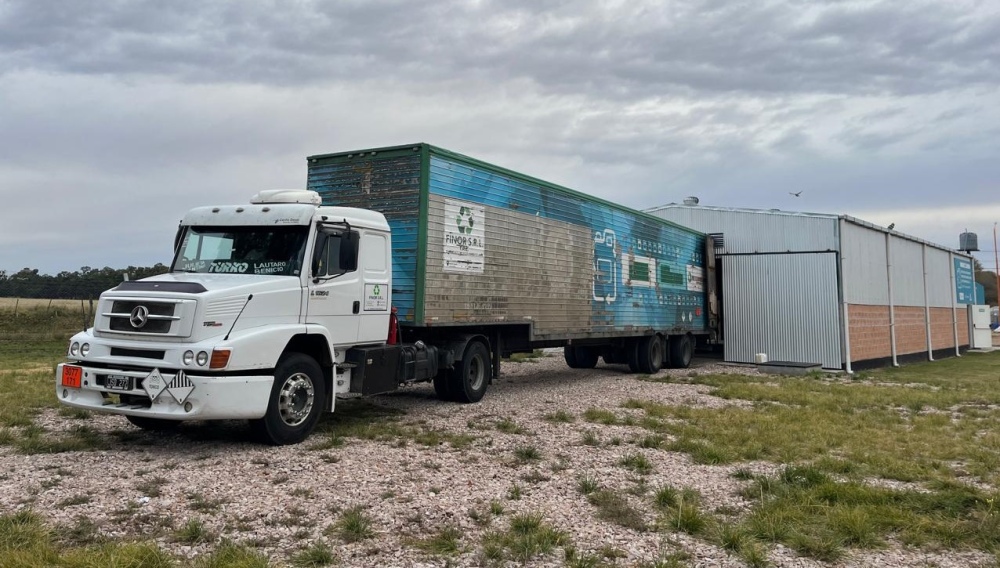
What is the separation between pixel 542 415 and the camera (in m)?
10.5

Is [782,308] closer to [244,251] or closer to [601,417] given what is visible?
[601,417]

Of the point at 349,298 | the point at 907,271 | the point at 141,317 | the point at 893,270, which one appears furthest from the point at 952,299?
the point at 141,317

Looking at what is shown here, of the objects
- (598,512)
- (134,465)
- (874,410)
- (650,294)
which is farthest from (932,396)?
(134,465)

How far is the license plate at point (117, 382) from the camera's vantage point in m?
7.17

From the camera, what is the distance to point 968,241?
3781 cm

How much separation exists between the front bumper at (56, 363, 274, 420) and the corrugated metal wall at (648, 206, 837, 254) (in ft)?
58.9

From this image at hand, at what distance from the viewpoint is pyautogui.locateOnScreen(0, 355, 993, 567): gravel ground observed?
4.79 metres

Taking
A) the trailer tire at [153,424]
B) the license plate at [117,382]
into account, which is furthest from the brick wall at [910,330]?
the license plate at [117,382]

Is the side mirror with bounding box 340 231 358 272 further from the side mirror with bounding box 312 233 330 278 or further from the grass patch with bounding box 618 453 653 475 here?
the grass patch with bounding box 618 453 653 475

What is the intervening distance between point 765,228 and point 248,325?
60.0 ft

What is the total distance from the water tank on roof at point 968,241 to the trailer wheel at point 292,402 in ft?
134

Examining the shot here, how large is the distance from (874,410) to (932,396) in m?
2.91

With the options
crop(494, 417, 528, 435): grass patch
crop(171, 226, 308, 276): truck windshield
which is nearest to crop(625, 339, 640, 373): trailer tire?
crop(494, 417, 528, 435): grass patch

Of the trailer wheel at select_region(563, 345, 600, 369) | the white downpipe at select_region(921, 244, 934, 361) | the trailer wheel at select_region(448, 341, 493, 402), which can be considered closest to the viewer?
the trailer wheel at select_region(448, 341, 493, 402)
